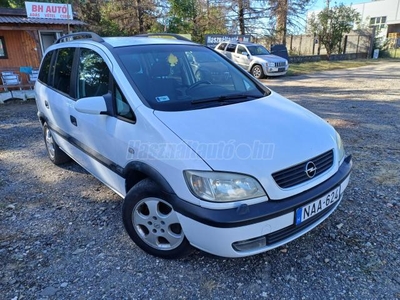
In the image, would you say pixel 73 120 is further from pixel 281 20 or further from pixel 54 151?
pixel 281 20

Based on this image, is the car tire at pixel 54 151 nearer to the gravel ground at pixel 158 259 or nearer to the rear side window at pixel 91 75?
the gravel ground at pixel 158 259

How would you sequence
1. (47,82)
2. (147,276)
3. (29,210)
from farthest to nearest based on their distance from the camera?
(47,82), (29,210), (147,276)

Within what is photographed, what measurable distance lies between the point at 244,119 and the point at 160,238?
1.17 m

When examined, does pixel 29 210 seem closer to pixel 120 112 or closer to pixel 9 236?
pixel 9 236

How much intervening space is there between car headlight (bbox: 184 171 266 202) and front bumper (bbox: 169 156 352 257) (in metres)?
0.08

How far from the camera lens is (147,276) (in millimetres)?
2281

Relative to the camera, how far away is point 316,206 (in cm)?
217

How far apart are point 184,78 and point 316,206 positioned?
1.68 m

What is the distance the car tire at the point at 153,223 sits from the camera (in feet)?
7.36

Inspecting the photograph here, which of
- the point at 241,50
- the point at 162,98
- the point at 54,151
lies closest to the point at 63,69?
the point at 54,151

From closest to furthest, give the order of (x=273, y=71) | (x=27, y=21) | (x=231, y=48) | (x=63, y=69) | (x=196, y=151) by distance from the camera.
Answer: (x=196, y=151) → (x=63, y=69) → (x=27, y=21) → (x=273, y=71) → (x=231, y=48)

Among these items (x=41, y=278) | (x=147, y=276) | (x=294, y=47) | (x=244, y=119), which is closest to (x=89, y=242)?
(x=41, y=278)

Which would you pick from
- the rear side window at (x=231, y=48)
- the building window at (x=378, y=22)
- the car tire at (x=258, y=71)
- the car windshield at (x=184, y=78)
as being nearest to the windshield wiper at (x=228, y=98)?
the car windshield at (x=184, y=78)

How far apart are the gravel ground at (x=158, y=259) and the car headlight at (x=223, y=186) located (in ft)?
1.69
